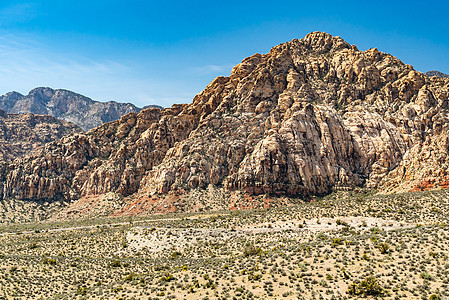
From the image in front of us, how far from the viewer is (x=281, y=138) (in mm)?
92125

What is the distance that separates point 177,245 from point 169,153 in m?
55.5

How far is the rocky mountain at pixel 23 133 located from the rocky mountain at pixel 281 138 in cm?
5053

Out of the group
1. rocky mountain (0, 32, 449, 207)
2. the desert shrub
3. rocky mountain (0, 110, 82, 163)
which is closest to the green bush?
the desert shrub

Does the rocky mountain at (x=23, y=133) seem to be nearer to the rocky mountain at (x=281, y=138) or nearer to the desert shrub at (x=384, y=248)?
the rocky mountain at (x=281, y=138)

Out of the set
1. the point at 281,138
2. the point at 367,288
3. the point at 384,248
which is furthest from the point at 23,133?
the point at 367,288

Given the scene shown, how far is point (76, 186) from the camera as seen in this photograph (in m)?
111

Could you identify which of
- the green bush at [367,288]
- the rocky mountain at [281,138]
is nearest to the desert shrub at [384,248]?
the green bush at [367,288]

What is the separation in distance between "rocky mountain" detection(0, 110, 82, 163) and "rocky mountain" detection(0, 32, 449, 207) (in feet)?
166

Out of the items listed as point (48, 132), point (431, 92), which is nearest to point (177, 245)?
point (431, 92)

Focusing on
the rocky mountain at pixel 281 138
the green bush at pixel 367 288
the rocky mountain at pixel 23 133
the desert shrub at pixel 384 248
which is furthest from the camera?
the rocky mountain at pixel 23 133

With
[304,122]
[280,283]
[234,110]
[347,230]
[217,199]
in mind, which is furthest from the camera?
[234,110]

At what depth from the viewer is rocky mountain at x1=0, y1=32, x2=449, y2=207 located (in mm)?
86312

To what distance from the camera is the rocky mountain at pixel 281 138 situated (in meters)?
86.3

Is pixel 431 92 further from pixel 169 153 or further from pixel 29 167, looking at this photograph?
pixel 29 167
